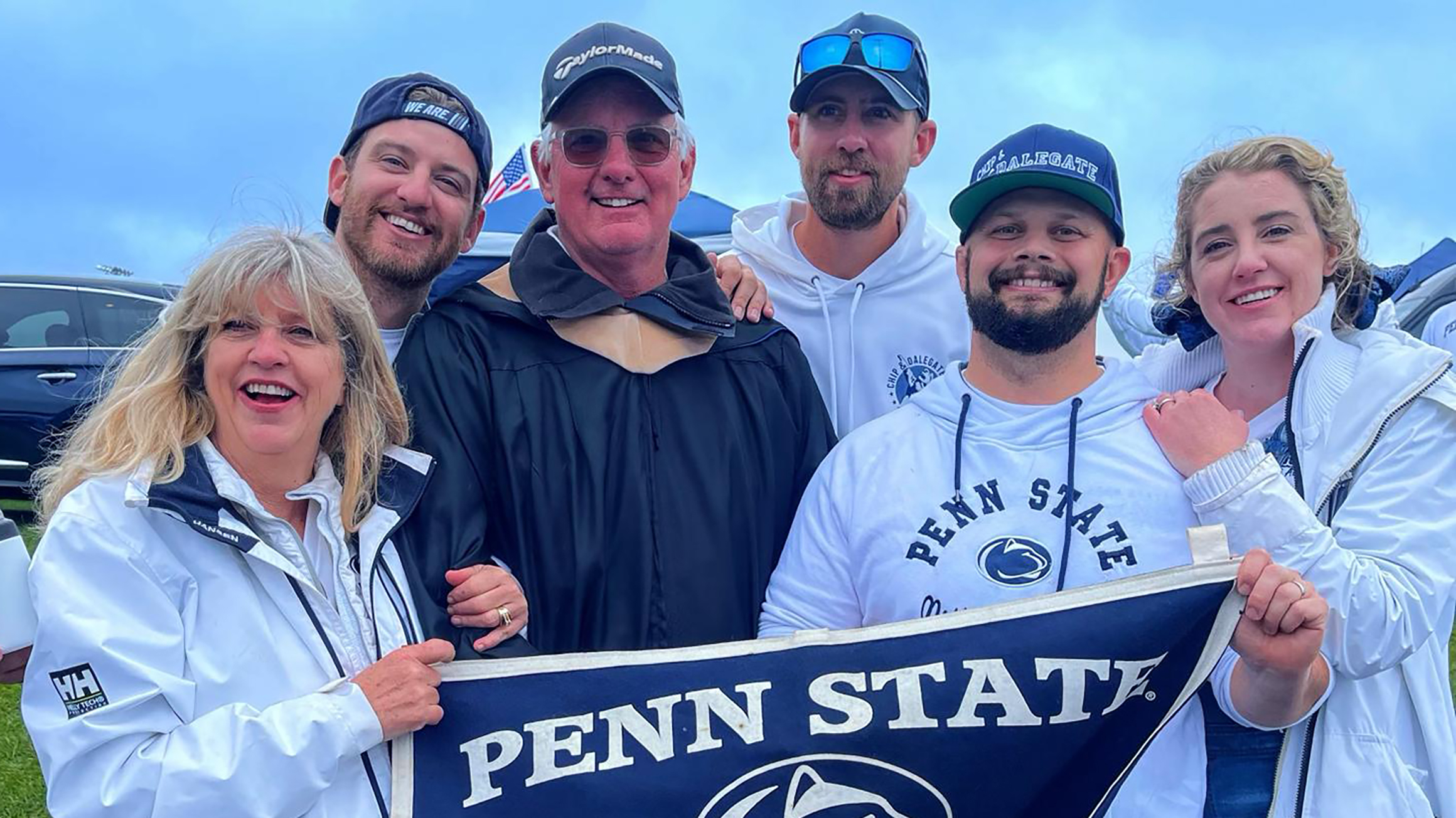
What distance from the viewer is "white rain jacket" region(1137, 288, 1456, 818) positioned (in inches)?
100.0

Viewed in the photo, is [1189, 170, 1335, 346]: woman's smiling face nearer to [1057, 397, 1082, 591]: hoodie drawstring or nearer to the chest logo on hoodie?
[1057, 397, 1082, 591]: hoodie drawstring

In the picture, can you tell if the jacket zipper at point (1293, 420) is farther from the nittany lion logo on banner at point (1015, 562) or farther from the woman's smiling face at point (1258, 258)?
the nittany lion logo on banner at point (1015, 562)

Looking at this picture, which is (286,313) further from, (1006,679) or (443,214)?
(1006,679)

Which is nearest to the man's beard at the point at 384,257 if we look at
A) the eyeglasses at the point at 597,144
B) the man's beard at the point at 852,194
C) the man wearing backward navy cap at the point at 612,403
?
the man wearing backward navy cap at the point at 612,403

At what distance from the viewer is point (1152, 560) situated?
2736 millimetres

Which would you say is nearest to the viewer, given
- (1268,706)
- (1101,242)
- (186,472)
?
(186,472)

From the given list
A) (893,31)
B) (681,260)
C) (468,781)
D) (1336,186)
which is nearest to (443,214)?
(681,260)

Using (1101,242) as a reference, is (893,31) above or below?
above

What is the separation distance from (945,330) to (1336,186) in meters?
1.25

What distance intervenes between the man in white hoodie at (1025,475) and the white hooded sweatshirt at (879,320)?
2.55ft

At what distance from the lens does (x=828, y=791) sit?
8.31ft

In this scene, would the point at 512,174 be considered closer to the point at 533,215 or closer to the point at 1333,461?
the point at 533,215

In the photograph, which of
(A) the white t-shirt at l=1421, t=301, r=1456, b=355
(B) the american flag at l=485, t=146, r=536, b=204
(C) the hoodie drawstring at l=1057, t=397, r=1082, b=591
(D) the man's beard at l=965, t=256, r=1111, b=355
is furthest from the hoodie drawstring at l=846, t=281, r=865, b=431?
(B) the american flag at l=485, t=146, r=536, b=204

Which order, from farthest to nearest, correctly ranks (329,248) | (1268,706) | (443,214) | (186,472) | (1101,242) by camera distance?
(443,214) → (1101,242) → (329,248) → (1268,706) → (186,472)
